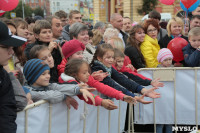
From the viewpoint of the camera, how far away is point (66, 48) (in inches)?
166

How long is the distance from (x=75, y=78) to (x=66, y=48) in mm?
759

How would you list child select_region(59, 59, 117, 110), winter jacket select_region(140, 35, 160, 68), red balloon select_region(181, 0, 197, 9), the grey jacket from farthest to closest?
red balloon select_region(181, 0, 197, 9), winter jacket select_region(140, 35, 160, 68), child select_region(59, 59, 117, 110), the grey jacket

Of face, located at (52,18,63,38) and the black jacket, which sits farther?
face, located at (52,18,63,38)

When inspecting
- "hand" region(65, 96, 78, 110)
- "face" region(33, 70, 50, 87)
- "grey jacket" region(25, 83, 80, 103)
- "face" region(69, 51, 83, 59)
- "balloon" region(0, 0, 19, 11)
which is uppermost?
"balloon" region(0, 0, 19, 11)

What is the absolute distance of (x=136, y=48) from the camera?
5.68 meters

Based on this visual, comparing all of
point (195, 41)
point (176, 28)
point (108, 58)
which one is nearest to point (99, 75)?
point (108, 58)

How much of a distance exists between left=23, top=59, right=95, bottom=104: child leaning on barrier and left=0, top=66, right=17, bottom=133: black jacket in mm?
630

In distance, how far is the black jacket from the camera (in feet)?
7.35

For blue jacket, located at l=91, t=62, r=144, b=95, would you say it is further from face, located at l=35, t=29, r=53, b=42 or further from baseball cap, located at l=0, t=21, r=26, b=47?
baseball cap, located at l=0, t=21, r=26, b=47

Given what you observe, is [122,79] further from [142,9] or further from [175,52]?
[142,9]

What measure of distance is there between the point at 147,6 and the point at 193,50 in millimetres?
34238

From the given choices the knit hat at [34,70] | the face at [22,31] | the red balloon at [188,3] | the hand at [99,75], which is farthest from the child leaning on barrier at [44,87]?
the red balloon at [188,3]

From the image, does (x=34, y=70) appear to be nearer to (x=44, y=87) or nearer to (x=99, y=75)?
(x=44, y=87)

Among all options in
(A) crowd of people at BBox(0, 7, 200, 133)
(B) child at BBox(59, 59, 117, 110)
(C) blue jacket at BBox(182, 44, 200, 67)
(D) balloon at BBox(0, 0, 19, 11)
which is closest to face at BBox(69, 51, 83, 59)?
(A) crowd of people at BBox(0, 7, 200, 133)
